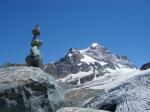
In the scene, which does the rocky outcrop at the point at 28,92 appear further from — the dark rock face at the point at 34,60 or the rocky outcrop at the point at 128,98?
the dark rock face at the point at 34,60

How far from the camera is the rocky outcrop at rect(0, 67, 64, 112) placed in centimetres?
1097

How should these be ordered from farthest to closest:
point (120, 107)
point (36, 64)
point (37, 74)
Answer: point (36, 64) < point (37, 74) < point (120, 107)

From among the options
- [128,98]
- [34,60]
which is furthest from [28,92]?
[128,98]

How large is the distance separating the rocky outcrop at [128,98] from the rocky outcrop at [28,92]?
1.17 metres

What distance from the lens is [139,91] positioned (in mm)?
10430

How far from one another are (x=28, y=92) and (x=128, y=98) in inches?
103

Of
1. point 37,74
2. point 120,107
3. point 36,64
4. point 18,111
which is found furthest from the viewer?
point 36,64

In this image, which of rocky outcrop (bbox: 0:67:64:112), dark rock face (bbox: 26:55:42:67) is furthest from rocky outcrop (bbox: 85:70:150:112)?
dark rock face (bbox: 26:55:42:67)

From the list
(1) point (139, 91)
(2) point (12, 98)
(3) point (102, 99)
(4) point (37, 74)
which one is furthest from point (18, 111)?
(1) point (139, 91)

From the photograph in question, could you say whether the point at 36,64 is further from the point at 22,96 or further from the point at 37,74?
the point at 22,96

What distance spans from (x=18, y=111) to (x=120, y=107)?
8.73 feet

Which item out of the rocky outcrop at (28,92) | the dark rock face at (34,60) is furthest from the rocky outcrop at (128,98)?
the dark rock face at (34,60)

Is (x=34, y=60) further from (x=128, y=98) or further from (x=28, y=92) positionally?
(x=128, y=98)

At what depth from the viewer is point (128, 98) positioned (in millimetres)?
10305
